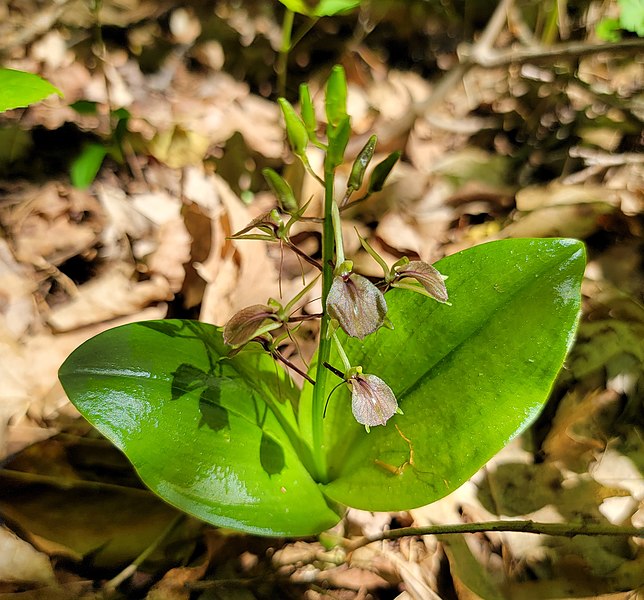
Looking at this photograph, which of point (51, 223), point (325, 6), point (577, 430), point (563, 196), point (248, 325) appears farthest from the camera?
point (51, 223)

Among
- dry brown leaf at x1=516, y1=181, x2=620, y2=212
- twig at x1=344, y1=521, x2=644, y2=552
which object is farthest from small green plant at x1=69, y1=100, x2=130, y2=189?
twig at x1=344, y1=521, x2=644, y2=552

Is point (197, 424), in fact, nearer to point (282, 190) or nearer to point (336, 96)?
point (282, 190)

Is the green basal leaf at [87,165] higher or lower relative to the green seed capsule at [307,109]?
lower

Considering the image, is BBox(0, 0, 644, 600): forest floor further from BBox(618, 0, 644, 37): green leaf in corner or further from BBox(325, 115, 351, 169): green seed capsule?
BBox(325, 115, 351, 169): green seed capsule

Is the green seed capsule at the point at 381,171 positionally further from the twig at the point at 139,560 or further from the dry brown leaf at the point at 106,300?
the dry brown leaf at the point at 106,300

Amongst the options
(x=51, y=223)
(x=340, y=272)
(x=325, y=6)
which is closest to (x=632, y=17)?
(x=325, y=6)

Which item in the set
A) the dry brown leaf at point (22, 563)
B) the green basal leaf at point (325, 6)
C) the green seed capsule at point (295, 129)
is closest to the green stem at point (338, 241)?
the green seed capsule at point (295, 129)

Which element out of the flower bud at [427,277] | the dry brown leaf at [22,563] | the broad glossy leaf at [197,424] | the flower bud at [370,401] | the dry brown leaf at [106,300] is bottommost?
the dry brown leaf at [22,563]
